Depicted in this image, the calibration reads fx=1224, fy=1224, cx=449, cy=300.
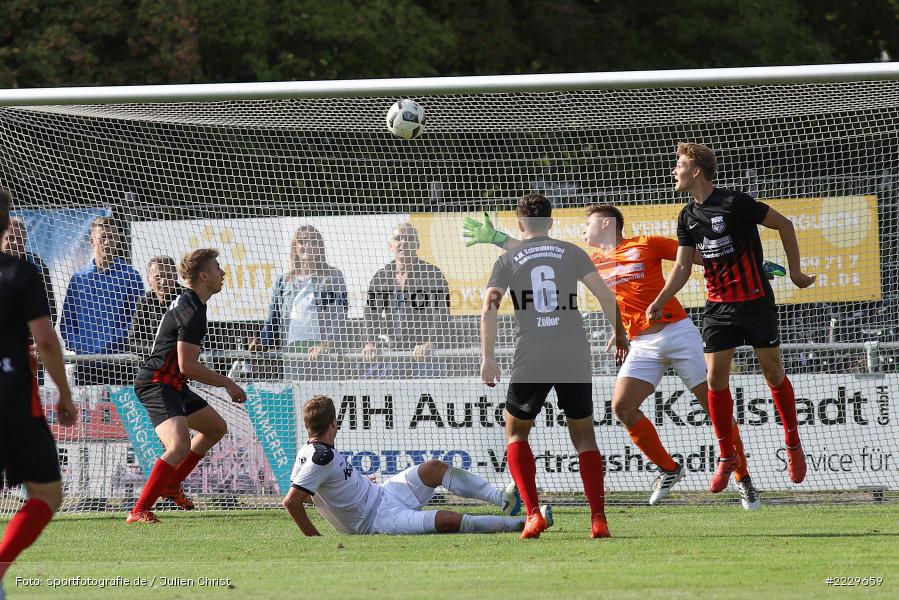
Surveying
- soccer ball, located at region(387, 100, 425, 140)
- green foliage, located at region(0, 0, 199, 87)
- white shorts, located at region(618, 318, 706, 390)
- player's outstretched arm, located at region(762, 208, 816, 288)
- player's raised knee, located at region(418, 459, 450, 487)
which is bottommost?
player's raised knee, located at region(418, 459, 450, 487)

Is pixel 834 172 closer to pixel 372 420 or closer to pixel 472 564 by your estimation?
pixel 372 420

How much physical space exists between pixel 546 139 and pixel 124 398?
440 centimetres

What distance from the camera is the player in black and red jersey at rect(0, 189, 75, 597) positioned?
5.21 m

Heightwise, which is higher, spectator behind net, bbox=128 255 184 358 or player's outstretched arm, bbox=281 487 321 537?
spectator behind net, bbox=128 255 184 358

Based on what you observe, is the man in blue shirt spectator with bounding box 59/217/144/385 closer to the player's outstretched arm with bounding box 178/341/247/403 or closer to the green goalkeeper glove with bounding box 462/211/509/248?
the player's outstretched arm with bounding box 178/341/247/403

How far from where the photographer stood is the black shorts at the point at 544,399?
7320 mm

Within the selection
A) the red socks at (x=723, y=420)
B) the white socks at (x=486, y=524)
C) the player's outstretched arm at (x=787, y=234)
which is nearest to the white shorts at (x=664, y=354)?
the red socks at (x=723, y=420)

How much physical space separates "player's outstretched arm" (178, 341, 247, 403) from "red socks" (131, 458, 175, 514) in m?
0.68

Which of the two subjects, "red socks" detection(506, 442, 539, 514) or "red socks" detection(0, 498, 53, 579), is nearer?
"red socks" detection(0, 498, 53, 579)

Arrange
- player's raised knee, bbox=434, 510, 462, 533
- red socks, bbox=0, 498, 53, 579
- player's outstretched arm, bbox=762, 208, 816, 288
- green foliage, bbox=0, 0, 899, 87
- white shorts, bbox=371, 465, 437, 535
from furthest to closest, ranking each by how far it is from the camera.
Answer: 1. green foliage, bbox=0, 0, 899, 87
2. player's outstretched arm, bbox=762, 208, 816, 288
3. white shorts, bbox=371, 465, 437, 535
4. player's raised knee, bbox=434, 510, 462, 533
5. red socks, bbox=0, 498, 53, 579

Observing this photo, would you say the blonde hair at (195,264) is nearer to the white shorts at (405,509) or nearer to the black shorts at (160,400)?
the black shorts at (160,400)

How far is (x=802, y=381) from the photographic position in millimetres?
10273

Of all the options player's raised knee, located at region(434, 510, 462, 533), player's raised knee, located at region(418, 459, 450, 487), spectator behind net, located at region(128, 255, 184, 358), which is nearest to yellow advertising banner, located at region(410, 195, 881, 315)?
spectator behind net, located at region(128, 255, 184, 358)

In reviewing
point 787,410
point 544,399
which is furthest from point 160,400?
point 787,410
